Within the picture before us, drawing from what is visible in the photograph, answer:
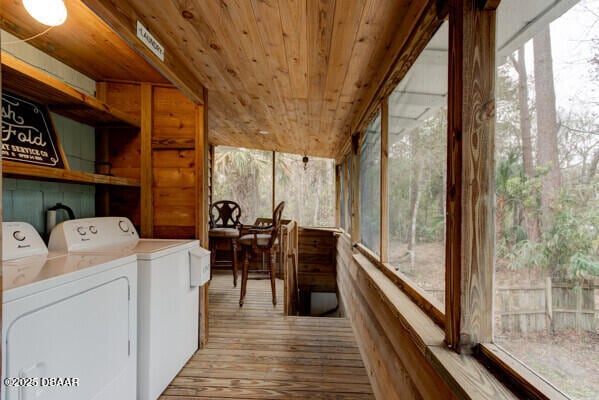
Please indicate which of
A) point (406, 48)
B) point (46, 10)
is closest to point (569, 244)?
point (406, 48)

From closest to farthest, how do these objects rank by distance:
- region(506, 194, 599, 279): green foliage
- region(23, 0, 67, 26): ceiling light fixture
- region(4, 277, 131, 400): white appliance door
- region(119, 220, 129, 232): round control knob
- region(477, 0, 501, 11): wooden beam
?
region(506, 194, 599, 279): green foliage
region(477, 0, 501, 11): wooden beam
region(4, 277, 131, 400): white appliance door
region(23, 0, 67, 26): ceiling light fixture
region(119, 220, 129, 232): round control knob

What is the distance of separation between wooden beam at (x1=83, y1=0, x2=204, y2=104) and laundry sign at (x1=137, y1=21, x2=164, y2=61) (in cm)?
2

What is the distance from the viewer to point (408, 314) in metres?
1.15

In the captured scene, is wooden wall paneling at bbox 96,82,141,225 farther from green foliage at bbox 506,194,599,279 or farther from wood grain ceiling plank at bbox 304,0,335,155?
green foliage at bbox 506,194,599,279

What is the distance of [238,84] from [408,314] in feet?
6.81

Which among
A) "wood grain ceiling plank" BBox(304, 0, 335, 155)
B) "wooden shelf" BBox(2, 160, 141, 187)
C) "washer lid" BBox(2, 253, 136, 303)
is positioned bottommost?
"washer lid" BBox(2, 253, 136, 303)

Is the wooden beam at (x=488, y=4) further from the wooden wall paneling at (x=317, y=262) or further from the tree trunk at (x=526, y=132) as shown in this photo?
the wooden wall paneling at (x=317, y=262)

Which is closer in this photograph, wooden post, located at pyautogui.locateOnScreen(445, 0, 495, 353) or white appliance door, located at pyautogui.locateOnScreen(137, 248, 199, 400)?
wooden post, located at pyautogui.locateOnScreen(445, 0, 495, 353)

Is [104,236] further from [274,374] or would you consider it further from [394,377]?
[394,377]

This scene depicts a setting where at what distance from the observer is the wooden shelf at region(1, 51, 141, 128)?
4.34 ft

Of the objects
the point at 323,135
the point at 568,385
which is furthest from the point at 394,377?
the point at 323,135

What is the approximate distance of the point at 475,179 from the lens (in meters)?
0.83

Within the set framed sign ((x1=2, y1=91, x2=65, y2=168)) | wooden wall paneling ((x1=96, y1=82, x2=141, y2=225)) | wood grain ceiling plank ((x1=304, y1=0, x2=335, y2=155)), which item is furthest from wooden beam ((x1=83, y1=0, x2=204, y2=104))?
wood grain ceiling plank ((x1=304, y1=0, x2=335, y2=155))

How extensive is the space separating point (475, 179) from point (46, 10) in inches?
74.4
